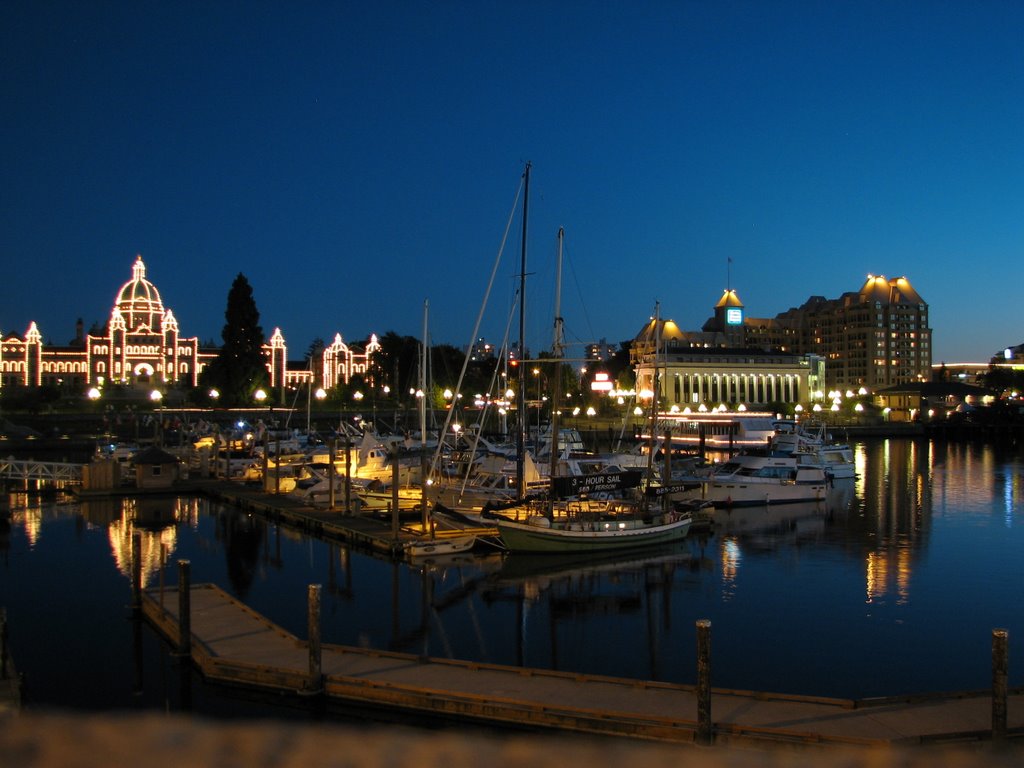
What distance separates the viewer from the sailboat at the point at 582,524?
3469cm

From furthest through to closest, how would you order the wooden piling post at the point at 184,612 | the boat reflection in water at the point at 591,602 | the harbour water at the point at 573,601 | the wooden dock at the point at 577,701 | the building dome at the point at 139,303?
the building dome at the point at 139,303
the boat reflection in water at the point at 591,602
the harbour water at the point at 573,601
the wooden piling post at the point at 184,612
the wooden dock at the point at 577,701

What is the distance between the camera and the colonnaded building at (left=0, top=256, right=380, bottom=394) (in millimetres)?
165000

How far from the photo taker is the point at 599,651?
23625mm

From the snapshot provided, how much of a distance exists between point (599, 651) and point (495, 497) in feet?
60.9

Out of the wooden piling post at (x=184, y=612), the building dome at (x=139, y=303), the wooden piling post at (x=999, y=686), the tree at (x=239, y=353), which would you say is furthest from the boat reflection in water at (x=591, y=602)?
the building dome at (x=139, y=303)

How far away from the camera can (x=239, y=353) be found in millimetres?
118875

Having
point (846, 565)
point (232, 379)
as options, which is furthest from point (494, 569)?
point (232, 379)

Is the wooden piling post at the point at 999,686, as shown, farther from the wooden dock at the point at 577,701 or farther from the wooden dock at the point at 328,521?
the wooden dock at the point at 328,521

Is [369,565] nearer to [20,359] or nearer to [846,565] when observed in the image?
[846,565]

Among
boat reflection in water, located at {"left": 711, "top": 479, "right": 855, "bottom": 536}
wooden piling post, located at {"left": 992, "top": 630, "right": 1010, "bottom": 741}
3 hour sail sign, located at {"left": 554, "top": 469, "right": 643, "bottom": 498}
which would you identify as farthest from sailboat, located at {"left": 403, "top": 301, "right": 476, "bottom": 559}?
wooden piling post, located at {"left": 992, "top": 630, "right": 1010, "bottom": 741}

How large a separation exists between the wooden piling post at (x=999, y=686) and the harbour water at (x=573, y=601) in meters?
6.75

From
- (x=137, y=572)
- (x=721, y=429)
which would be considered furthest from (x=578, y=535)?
(x=721, y=429)

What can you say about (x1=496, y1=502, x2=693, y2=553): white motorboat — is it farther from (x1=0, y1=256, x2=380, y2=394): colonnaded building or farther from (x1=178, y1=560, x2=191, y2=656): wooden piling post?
(x1=0, y1=256, x2=380, y2=394): colonnaded building

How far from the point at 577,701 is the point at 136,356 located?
171 m
